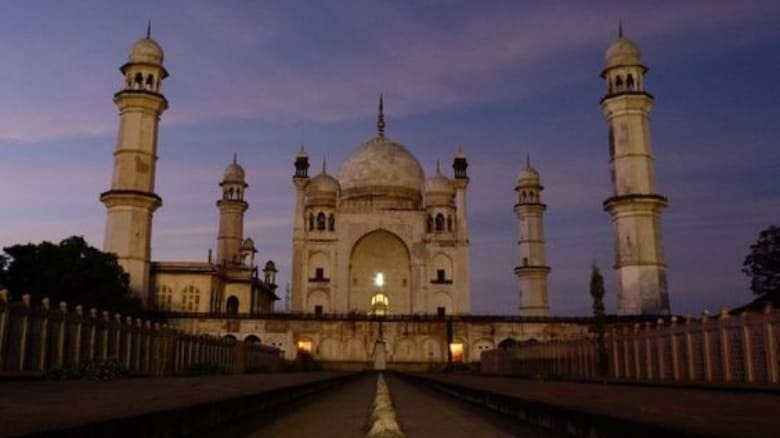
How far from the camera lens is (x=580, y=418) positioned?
3746mm

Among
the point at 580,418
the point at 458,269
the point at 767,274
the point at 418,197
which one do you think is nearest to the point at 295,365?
the point at 458,269

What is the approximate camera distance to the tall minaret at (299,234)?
4806cm

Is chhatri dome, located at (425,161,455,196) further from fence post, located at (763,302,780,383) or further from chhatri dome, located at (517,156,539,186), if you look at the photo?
fence post, located at (763,302,780,383)

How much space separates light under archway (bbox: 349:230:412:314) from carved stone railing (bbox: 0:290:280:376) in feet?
94.7

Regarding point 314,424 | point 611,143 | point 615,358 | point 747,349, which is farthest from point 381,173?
point 314,424

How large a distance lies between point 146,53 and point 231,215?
49.5 ft

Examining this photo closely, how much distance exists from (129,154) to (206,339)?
707 inches

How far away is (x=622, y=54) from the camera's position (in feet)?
128

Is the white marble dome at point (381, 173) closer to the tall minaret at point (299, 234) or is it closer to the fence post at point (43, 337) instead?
the tall minaret at point (299, 234)

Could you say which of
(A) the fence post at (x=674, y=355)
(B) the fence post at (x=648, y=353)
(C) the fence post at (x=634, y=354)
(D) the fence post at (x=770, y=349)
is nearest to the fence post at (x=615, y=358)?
(C) the fence post at (x=634, y=354)

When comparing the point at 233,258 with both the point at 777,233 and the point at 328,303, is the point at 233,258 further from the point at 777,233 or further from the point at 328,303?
the point at 777,233

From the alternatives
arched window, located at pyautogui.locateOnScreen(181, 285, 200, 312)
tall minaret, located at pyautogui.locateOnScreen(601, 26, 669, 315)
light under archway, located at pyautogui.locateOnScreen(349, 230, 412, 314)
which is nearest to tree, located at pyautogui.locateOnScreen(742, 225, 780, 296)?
tall minaret, located at pyautogui.locateOnScreen(601, 26, 669, 315)

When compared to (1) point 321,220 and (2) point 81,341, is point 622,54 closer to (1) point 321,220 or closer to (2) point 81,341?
(1) point 321,220

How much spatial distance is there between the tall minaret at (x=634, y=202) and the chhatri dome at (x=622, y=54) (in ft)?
0.41
